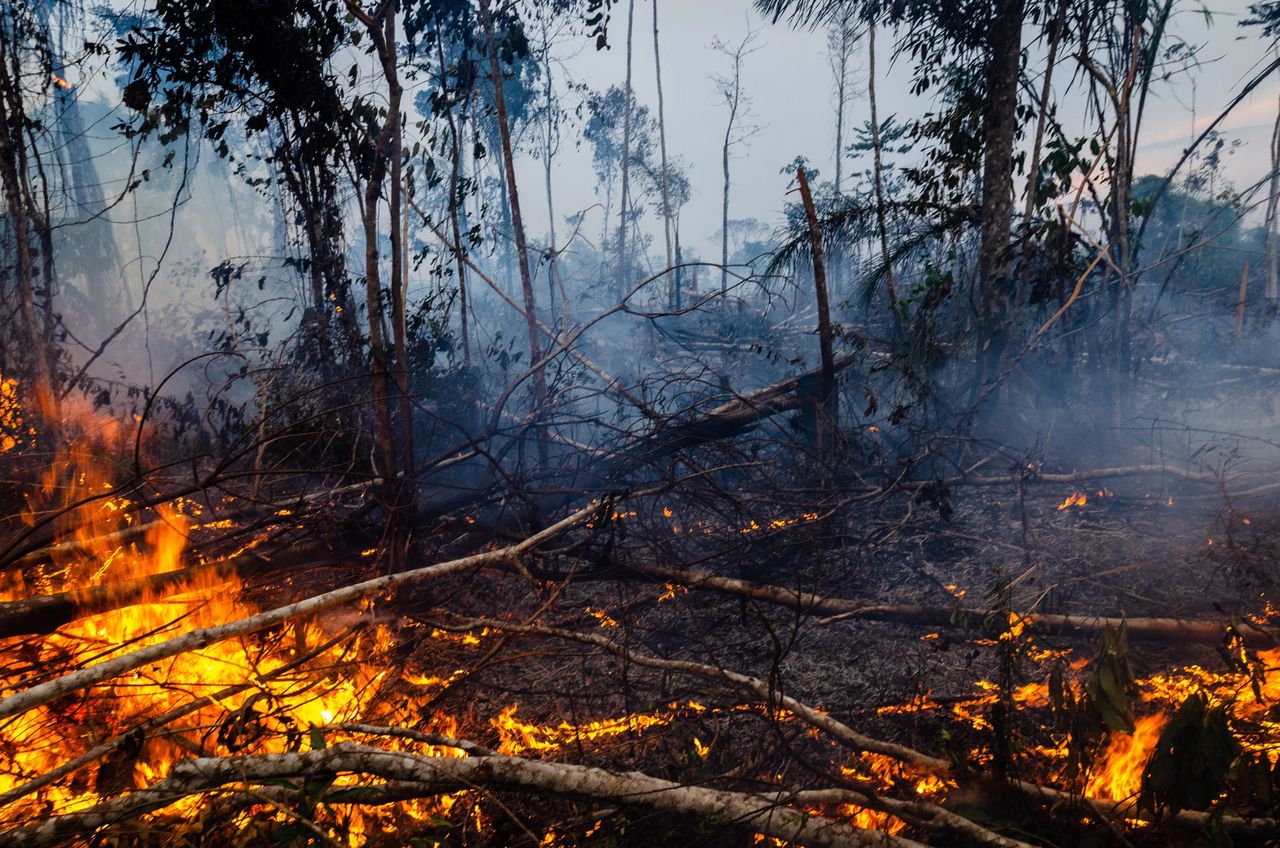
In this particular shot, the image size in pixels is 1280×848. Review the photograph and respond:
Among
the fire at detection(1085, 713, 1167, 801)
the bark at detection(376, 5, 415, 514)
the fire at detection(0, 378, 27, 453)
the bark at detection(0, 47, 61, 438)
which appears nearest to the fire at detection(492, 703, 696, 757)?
the bark at detection(376, 5, 415, 514)

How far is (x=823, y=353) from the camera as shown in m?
6.35

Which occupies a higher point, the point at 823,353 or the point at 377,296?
the point at 377,296

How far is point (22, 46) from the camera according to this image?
6539mm

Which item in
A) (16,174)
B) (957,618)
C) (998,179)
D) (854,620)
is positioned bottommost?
(854,620)

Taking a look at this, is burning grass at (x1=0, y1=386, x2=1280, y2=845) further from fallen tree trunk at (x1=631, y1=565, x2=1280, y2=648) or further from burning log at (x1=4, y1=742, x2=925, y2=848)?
fallen tree trunk at (x1=631, y1=565, x2=1280, y2=648)

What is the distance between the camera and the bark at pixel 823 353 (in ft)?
19.9

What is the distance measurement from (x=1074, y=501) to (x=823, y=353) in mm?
3047

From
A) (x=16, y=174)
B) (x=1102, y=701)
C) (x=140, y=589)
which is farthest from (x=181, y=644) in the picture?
(x=16, y=174)

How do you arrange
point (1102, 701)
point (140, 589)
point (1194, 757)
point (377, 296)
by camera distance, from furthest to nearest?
1. point (377, 296)
2. point (140, 589)
3. point (1102, 701)
4. point (1194, 757)

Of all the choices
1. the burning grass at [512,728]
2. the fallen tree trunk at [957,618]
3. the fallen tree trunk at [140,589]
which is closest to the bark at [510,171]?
the fallen tree trunk at [140,589]

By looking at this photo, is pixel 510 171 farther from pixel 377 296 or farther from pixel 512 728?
pixel 512 728

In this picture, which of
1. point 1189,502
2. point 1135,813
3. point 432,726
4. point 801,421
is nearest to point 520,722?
point 432,726

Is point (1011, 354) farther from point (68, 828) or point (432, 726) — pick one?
point (68, 828)

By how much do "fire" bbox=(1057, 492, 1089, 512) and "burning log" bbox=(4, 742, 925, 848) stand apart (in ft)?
18.1
